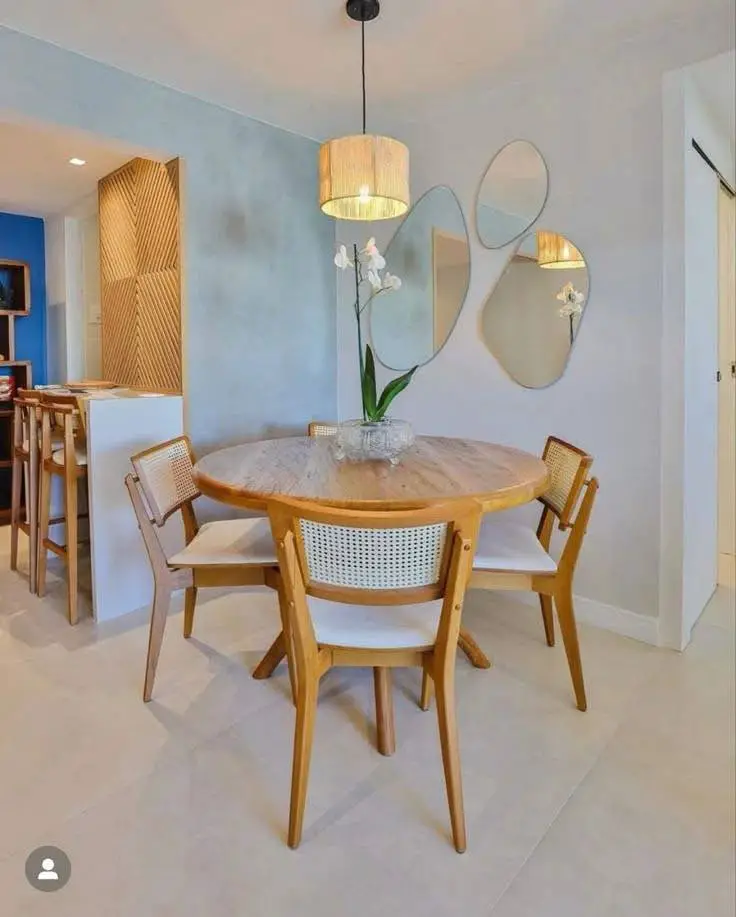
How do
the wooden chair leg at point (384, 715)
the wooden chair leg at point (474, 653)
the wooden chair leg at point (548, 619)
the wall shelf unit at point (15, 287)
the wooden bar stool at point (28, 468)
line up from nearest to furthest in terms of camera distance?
the wooden chair leg at point (384, 715) < the wooden chair leg at point (474, 653) < the wooden chair leg at point (548, 619) < the wooden bar stool at point (28, 468) < the wall shelf unit at point (15, 287)

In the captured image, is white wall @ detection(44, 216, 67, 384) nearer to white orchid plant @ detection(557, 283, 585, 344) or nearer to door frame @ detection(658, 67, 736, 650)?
white orchid plant @ detection(557, 283, 585, 344)

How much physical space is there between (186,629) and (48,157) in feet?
9.00

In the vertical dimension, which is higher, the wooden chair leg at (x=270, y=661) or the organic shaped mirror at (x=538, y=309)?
the organic shaped mirror at (x=538, y=309)

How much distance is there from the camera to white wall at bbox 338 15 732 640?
7.22ft

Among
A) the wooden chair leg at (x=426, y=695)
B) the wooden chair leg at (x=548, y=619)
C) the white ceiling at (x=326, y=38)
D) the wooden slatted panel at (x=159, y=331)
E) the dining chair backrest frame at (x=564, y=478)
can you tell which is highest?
the white ceiling at (x=326, y=38)

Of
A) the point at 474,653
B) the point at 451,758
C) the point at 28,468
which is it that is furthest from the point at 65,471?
the point at 451,758

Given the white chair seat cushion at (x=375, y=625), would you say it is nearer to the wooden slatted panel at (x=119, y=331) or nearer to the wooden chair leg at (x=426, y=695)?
the wooden chair leg at (x=426, y=695)

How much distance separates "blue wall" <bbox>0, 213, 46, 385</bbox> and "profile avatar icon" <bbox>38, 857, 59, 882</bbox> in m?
4.21

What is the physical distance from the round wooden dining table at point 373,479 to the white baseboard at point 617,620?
64cm

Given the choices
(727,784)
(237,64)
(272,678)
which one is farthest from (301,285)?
(727,784)

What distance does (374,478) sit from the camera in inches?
66.1

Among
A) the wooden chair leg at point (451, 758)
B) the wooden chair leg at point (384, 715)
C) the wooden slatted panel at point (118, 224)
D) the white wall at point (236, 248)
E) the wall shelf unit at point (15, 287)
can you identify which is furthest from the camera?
the wall shelf unit at point (15, 287)

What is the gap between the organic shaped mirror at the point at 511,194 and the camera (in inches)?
98.8

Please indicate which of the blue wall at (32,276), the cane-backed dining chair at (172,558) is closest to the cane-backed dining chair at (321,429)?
the cane-backed dining chair at (172,558)
